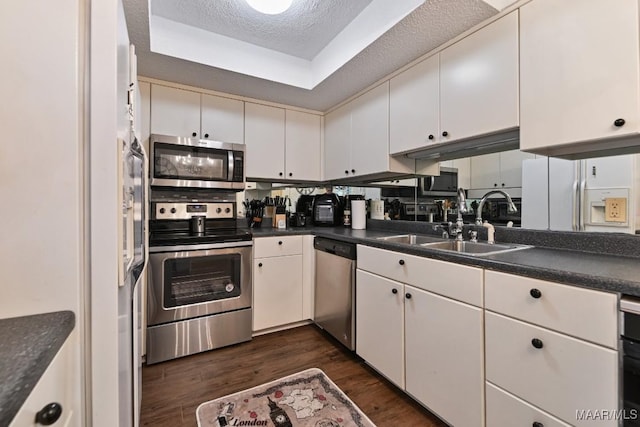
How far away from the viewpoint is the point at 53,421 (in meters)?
0.52

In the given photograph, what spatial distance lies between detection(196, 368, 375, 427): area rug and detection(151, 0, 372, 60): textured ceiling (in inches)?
94.8

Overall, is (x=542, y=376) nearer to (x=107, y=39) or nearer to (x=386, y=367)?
(x=386, y=367)

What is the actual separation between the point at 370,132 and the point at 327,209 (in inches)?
36.6

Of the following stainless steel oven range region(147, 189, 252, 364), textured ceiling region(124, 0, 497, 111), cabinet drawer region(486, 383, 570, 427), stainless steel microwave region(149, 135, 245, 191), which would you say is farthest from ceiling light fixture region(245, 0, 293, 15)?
cabinet drawer region(486, 383, 570, 427)

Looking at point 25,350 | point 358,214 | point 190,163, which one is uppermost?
point 190,163

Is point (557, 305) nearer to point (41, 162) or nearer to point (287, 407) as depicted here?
point (287, 407)

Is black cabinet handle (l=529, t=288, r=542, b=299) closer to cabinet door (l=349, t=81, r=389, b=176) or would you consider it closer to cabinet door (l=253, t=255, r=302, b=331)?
cabinet door (l=349, t=81, r=389, b=176)

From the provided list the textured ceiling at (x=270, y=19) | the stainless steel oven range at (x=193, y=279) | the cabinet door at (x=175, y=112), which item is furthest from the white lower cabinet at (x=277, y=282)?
the textured ceiling at (x=270, y=19)

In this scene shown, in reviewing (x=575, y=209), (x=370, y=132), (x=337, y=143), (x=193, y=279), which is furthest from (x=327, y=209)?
(x=575, y=209)

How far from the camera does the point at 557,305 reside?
3.23 ft

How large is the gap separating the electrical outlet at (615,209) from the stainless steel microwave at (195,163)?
7.76 feet

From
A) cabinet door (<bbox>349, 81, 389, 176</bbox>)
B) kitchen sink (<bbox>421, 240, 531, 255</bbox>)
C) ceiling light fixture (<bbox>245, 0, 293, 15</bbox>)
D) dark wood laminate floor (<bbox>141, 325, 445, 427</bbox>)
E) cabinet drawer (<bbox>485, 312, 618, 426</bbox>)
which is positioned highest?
ceiling light fixture (<bbox>245, 0, 293, 15</bbox>)

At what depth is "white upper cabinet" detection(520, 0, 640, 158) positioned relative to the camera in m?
1.11

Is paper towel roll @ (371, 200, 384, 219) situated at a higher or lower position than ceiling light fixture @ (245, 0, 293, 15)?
lower
